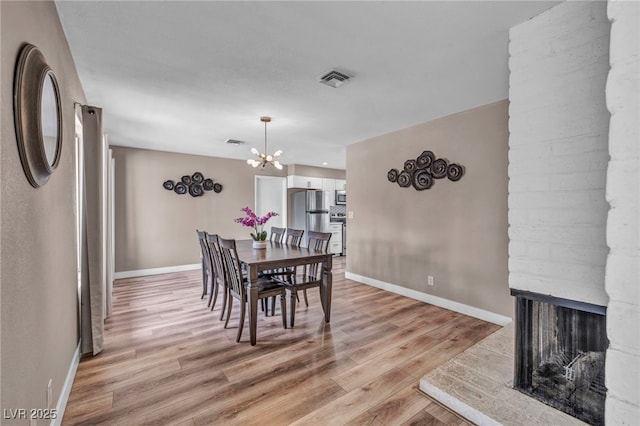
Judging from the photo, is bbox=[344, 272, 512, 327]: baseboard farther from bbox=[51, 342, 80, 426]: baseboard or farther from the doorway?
bbox=[51, 342, 80, 426]: baseboard

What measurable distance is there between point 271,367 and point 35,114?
2028mm

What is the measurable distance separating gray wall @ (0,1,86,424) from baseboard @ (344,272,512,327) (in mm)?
3489

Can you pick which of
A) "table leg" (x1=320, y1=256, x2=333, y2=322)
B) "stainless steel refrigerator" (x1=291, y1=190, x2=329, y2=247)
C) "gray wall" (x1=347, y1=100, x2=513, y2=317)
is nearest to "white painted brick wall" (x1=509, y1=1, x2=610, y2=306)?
"gray wall" (x1=347, y1=100, x2=513, y2=317)

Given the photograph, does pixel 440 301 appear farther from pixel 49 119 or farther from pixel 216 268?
pixel 49 119

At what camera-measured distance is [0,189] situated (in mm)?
908

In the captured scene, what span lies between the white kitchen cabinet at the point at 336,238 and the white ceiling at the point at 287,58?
392 cm

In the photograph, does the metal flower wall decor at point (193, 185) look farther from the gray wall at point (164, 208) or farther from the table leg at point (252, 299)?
the table leg at point (252, 299)

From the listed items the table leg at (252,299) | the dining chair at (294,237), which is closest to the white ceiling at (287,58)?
the dining chair at (294,237)

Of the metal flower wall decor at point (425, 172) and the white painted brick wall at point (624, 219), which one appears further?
the metal flower wall decor at point (425, 172)

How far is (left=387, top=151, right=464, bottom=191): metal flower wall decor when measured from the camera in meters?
3.36

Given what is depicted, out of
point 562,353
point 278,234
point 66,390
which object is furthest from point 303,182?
point 562,353

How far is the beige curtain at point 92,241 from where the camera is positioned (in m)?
2.30

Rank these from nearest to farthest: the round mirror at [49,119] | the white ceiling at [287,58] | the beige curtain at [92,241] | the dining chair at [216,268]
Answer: the round mirror at [49,119] < the white ceiling at [287,58] < the beige curtain at [92,241] < the dining chair at [216,268]

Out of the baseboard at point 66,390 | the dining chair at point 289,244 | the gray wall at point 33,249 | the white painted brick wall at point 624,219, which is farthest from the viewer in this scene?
the dining chair at point 289,244
